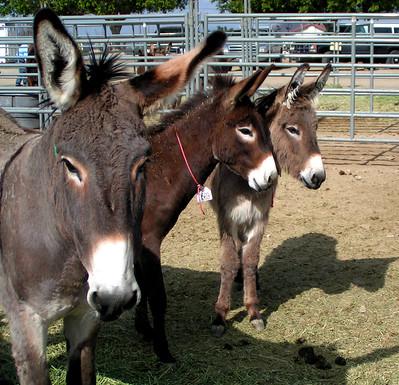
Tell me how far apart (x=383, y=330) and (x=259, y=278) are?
1495 millimetres

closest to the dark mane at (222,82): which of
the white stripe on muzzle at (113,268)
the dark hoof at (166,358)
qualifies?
the dark hoof at (166,358)

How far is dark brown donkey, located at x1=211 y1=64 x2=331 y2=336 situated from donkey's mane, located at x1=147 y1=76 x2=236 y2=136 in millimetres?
374

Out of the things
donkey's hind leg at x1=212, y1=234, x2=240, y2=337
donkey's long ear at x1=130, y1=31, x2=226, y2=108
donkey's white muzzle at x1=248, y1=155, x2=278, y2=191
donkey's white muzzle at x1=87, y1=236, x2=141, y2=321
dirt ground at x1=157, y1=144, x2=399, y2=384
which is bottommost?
dirt ground at x1=157, y1=144, x2=399, y2=384

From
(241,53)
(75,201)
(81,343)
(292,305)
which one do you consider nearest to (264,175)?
(292,305)

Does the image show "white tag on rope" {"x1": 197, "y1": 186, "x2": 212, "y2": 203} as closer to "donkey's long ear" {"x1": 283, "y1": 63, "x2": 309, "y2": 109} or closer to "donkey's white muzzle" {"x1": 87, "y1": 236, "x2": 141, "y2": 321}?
"donkey's long ear" {"x1": 283, "y1": 63, "x2": 309, "y2": 109}

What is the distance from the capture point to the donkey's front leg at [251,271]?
488 cm

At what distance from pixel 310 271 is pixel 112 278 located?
439 centimetres

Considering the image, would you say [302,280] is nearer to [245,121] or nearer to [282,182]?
[245,121]

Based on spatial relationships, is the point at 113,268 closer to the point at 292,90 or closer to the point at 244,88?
the point at 244,88

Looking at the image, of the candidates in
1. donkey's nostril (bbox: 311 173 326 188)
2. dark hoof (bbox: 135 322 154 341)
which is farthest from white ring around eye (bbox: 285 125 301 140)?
dark hoof (bbox: 135 322 154 341)

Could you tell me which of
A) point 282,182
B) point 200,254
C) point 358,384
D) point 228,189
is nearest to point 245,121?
point 228,189

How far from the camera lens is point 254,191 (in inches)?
193

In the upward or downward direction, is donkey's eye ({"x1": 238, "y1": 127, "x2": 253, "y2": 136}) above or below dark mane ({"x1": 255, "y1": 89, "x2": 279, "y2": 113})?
below

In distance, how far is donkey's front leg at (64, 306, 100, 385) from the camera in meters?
2.85
